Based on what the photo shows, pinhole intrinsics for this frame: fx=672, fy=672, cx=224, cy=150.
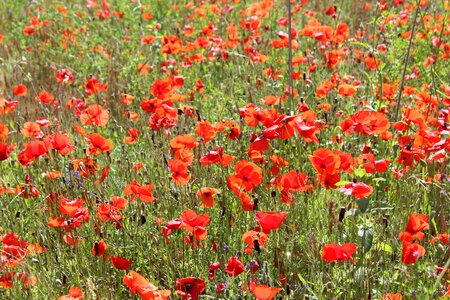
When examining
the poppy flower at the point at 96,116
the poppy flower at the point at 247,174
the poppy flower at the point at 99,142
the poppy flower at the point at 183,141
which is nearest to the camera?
the poppy flower at the point at 247,174

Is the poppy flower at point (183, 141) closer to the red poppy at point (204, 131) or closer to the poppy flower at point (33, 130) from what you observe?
the red poppy at point (204, 131)

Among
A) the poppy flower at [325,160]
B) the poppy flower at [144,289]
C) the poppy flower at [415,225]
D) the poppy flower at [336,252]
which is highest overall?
the poppy flower at [325,160]

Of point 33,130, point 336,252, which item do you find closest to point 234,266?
point 336,252

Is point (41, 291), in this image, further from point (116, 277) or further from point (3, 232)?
point (3, 232)

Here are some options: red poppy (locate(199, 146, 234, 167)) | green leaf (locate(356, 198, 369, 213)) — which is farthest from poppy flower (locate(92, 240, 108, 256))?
green leaf (locate(356, 198, 369, 213))

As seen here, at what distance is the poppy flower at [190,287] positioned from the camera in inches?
76.8

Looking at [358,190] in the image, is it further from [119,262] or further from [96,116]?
[96,116]

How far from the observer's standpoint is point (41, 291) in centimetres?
227

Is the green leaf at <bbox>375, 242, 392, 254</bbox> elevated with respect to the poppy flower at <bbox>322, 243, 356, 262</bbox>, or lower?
lower

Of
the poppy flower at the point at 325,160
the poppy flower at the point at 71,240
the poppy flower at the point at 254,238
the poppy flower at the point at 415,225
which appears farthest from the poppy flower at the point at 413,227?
the poppy flower at the point at 71,240

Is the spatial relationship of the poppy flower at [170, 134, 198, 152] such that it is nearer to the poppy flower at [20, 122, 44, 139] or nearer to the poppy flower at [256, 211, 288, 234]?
the poppy flower at [256, 211, 288, 234]

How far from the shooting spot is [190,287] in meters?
1.98

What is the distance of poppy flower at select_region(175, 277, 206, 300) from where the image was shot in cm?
195

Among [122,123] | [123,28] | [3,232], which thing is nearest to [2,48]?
[123,28]
